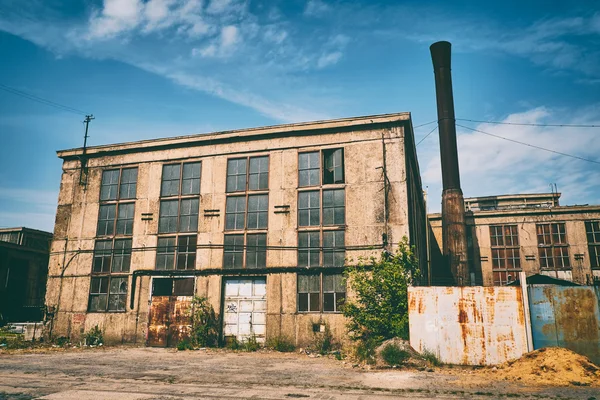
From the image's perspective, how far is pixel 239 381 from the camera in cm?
899

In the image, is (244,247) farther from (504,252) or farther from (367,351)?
(504,252)

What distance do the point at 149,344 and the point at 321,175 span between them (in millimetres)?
10383

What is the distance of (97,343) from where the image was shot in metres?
17.4

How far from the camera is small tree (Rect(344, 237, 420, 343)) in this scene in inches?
524

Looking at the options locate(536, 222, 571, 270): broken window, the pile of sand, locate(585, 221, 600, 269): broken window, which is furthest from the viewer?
locate(536, 222, 571, 270): broken window

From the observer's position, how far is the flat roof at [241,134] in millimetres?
16562

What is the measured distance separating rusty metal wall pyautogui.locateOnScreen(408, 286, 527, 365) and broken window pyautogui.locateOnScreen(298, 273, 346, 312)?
432cm

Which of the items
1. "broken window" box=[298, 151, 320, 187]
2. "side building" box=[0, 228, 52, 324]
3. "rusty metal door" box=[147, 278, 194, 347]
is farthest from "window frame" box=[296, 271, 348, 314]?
"side building" box=[0, 228, 52, 324]

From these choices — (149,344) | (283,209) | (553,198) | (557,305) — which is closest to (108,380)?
(149,344)

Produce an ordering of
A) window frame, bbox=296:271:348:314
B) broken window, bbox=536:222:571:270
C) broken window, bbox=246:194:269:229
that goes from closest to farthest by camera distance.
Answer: window frame, bbox=296:271:348:314
broken window, bbox=246:194:269:229
broken window, bbox=536:222:571:270

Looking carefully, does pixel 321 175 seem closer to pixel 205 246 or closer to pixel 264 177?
pixel 264 177

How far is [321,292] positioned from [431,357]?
5513 millimetres

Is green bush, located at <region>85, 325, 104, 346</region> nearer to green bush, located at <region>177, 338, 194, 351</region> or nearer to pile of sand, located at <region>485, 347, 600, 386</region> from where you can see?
green bush, located at <region>177, 338, 194, 351</region>

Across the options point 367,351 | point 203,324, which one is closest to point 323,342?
point 367,351
